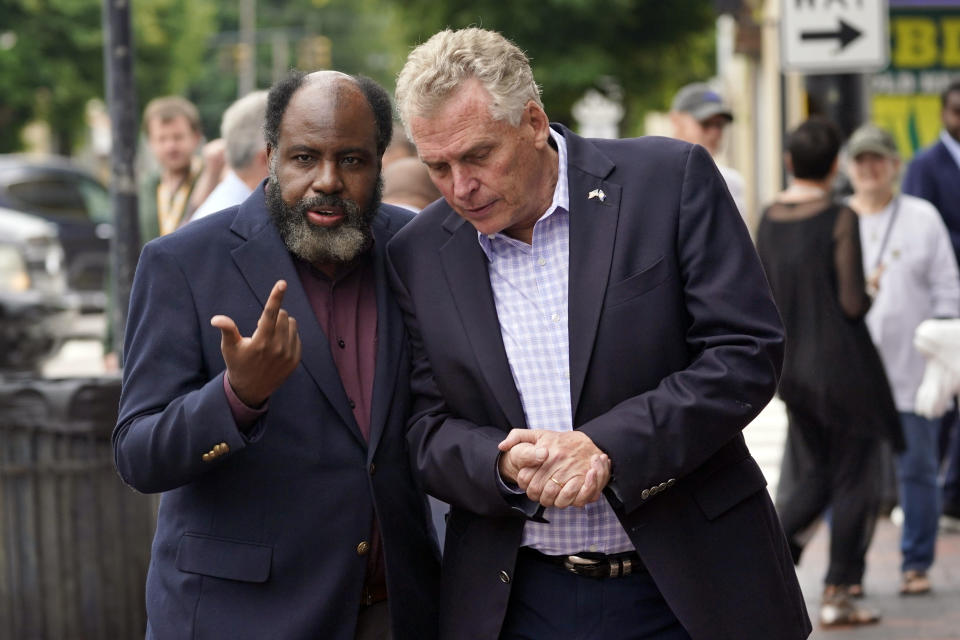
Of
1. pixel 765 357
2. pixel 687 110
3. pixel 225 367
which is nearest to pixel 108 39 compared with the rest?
pixel 687 110

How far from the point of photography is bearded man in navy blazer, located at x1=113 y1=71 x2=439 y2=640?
3348 millimetres

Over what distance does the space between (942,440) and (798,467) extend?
205 cm

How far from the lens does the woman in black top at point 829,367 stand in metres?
6.81

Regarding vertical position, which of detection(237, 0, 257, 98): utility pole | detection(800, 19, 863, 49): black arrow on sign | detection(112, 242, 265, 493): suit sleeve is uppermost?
detection(237, 0, 257, 98): utility pole

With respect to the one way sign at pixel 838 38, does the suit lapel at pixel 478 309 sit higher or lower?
lower

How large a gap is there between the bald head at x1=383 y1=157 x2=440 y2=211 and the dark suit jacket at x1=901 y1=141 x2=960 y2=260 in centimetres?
384

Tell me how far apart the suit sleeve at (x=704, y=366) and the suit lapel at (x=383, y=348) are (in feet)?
1.57

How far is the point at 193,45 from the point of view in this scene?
43719mm

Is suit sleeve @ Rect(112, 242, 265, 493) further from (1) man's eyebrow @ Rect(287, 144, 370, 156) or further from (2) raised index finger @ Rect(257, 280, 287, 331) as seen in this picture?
(1) man's eyebrow @ Rect(287, 144, 370, 156)

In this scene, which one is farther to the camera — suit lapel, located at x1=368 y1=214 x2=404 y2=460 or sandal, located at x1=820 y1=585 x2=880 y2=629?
sandal, located at x1=820 y1=585 x2=880 y2=629

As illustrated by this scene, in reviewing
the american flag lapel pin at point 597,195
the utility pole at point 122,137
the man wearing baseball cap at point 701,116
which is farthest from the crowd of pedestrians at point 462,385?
the man wearing baseball cap at point 701,116

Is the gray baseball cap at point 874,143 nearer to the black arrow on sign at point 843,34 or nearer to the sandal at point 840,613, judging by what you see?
the black arrow on sign at point 843,34

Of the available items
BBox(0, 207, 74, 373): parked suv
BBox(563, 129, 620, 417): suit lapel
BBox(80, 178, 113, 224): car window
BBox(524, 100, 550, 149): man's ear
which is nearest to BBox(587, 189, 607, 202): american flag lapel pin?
BBox(563, 129, 620, 417): suit lapel

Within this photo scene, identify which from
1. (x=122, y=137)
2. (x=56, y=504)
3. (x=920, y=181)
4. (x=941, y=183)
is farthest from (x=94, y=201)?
(x=56, y=504)
